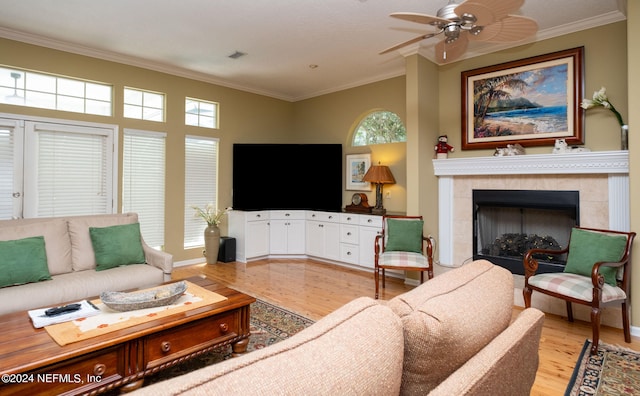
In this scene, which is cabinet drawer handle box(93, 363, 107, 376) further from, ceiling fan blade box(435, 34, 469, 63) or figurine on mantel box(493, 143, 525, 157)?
figurine on mantel box(493, 143, 525, 157)

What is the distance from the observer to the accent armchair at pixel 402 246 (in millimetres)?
3664

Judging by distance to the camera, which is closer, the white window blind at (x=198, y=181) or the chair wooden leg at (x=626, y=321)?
the chair wooden leg at (x=626, y=321)

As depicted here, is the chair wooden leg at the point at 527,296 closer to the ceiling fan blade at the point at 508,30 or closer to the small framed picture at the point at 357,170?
the ceiling fan blade at the point at 508,30

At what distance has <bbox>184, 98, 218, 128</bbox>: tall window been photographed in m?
5.33

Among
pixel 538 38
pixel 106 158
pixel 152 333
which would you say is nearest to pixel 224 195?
pixel 106 158

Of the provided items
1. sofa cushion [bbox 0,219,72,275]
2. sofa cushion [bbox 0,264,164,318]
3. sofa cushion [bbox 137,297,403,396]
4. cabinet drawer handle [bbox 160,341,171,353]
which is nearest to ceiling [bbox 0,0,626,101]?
sofa cushion [bbox 0,219,72,275]

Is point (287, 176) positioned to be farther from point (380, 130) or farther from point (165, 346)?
point (165, 346)

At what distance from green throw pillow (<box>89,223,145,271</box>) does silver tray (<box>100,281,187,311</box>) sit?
1.00 meters

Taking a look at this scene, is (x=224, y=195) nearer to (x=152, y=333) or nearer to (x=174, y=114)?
(x=174, y=114)

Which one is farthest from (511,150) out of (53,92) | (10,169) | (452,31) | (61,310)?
(10,169)

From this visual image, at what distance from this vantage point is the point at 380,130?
5449 mm

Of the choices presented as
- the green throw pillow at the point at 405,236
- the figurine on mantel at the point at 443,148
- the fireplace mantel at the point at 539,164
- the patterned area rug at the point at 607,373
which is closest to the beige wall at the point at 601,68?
the fireplace mantel at the point at 539,164

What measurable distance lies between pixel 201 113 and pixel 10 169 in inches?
97.7

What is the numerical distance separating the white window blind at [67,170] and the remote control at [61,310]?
2.66m
